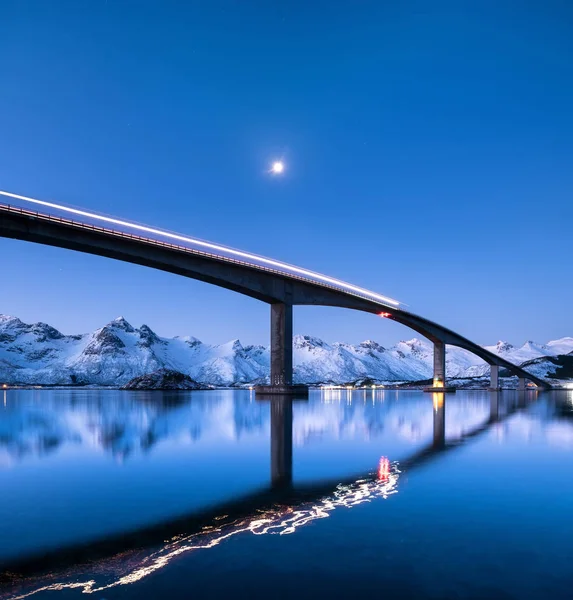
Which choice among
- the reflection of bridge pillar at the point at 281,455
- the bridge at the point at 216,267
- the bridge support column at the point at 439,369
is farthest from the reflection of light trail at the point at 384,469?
the bridge support column at the point at 439,369

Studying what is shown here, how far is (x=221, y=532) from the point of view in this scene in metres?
7.46

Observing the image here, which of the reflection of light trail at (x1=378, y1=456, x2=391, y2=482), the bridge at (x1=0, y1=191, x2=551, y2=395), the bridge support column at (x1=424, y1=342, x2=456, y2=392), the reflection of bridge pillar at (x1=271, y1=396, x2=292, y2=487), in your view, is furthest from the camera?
the bridge support column at (x1=424, y1=342, x2=456, y2=392)

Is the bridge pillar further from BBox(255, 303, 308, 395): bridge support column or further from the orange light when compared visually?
the orange light

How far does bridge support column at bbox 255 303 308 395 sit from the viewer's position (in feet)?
220

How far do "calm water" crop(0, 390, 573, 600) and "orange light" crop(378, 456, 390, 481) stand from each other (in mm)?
31

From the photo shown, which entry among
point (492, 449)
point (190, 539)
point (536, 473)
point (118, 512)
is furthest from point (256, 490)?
point (492, 449)

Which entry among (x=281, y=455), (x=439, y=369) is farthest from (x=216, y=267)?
(x=439, y=369)

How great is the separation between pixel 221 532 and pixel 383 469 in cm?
683

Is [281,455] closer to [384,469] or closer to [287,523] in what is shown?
[384,469]

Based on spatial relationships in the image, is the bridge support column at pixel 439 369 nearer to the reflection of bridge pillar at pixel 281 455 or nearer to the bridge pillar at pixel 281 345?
the bridge pillar at pixel 281 345

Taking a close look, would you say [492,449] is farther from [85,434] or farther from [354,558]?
[85,434]

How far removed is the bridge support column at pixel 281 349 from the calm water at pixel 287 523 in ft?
164

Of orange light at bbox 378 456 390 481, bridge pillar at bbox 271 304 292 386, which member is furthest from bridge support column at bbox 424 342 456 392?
orange light at bbox 378 456 390 481

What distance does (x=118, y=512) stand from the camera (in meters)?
8.80
